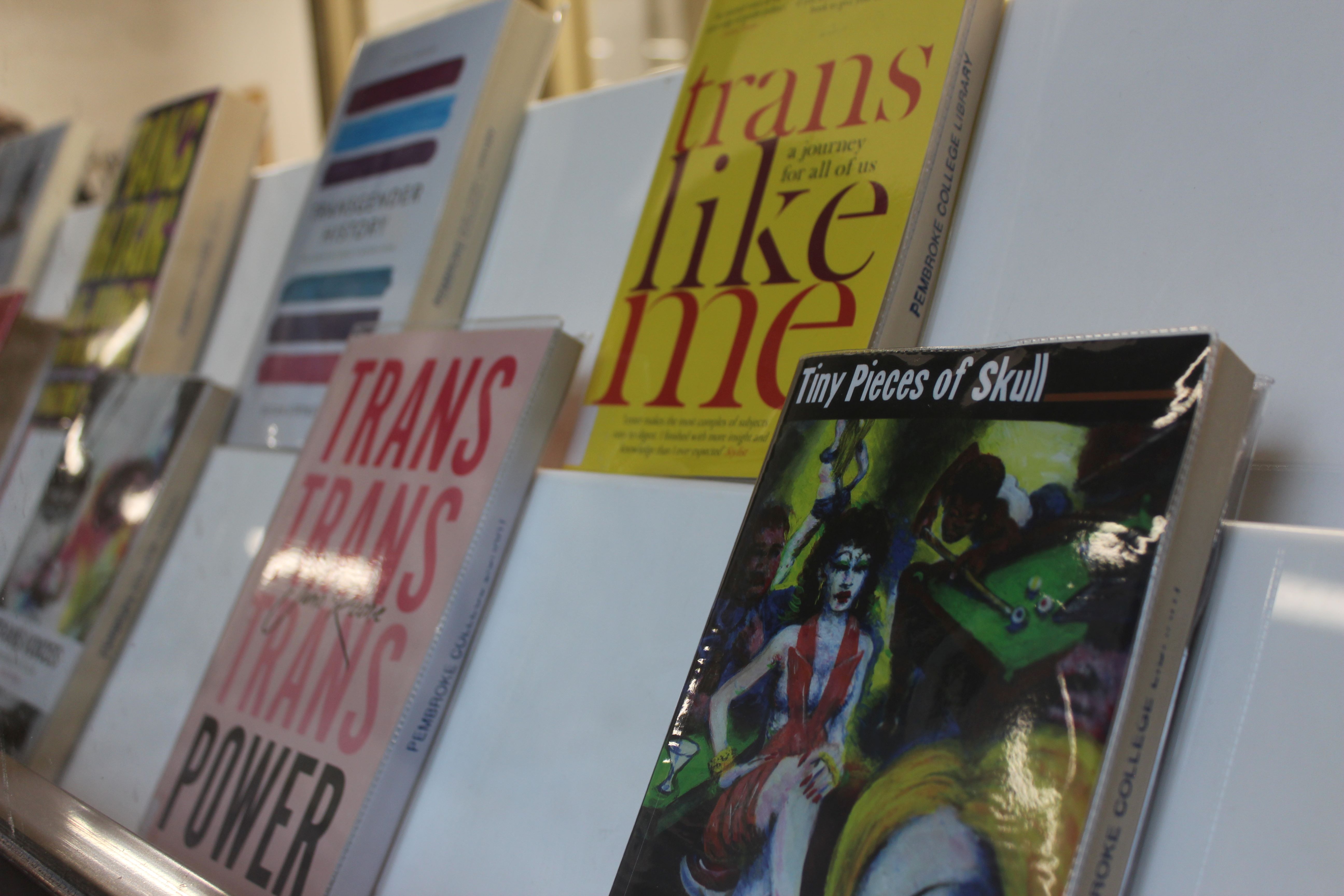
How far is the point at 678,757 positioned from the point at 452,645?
30 cm

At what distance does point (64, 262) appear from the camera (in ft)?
6.05

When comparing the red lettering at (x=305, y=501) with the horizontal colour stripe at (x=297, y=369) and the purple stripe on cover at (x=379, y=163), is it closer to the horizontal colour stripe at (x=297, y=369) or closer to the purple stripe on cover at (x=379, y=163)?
the horizontal colour stripe at (x=297, y=369)

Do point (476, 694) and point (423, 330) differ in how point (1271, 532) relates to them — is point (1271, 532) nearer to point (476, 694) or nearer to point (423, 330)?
point (476, 694)

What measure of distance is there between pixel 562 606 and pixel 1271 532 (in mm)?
514

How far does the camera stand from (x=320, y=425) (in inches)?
40.9

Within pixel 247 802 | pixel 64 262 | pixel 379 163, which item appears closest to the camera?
pixel 247 802

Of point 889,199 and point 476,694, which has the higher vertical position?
point 889,199

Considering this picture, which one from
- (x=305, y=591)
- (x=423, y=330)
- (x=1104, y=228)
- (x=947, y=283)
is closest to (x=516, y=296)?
(x=423, y=330)

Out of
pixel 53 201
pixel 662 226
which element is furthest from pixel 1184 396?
pixel 53 201

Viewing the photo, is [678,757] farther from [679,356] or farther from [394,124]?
[394,124]

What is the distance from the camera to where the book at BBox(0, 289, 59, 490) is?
1433 mm

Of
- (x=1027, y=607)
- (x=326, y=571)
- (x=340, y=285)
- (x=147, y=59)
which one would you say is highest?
(x=147, y=59)

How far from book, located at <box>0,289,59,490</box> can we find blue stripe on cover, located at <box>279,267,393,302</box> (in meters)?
0.53

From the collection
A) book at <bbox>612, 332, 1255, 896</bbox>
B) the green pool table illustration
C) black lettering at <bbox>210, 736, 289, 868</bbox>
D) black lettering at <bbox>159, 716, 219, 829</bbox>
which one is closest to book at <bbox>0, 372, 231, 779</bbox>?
black lettering at <bbox>159, 716, 219, 829</bbox>
